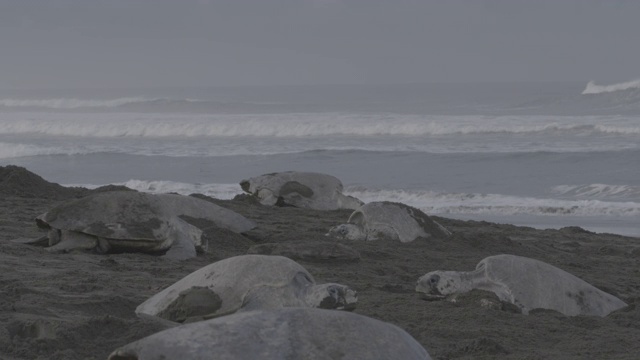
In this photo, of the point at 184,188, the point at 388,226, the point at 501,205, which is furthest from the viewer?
the point at 184,188

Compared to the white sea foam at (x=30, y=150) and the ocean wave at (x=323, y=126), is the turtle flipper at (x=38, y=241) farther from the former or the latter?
the ocean wave at (x=323, y=126)

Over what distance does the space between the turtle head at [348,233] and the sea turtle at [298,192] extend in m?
2.95

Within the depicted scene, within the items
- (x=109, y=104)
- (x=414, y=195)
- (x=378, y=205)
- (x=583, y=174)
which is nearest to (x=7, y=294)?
(x=378, y=205)

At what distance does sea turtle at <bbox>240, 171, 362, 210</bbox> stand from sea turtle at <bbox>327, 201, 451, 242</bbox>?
2.68 metres

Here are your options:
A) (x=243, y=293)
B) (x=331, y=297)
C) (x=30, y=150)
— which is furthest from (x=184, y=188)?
(x=331, y=297)

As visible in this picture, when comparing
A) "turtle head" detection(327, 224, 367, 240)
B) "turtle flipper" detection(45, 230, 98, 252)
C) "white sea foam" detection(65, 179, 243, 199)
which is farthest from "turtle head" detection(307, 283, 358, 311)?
"white sea foam" detection(65, 179, 243, 199)

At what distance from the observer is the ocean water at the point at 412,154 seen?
615 inches

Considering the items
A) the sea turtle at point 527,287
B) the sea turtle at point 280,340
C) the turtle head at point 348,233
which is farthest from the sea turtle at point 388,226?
the sea turtle at point 280,340

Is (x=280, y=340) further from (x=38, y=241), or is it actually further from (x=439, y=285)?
(x=38, y=241)

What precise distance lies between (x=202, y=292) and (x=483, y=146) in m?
21.9

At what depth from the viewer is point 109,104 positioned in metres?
55.3

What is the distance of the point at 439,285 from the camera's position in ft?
18.7

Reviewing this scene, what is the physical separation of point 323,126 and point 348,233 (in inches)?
997

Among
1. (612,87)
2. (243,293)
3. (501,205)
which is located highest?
(612,87)
